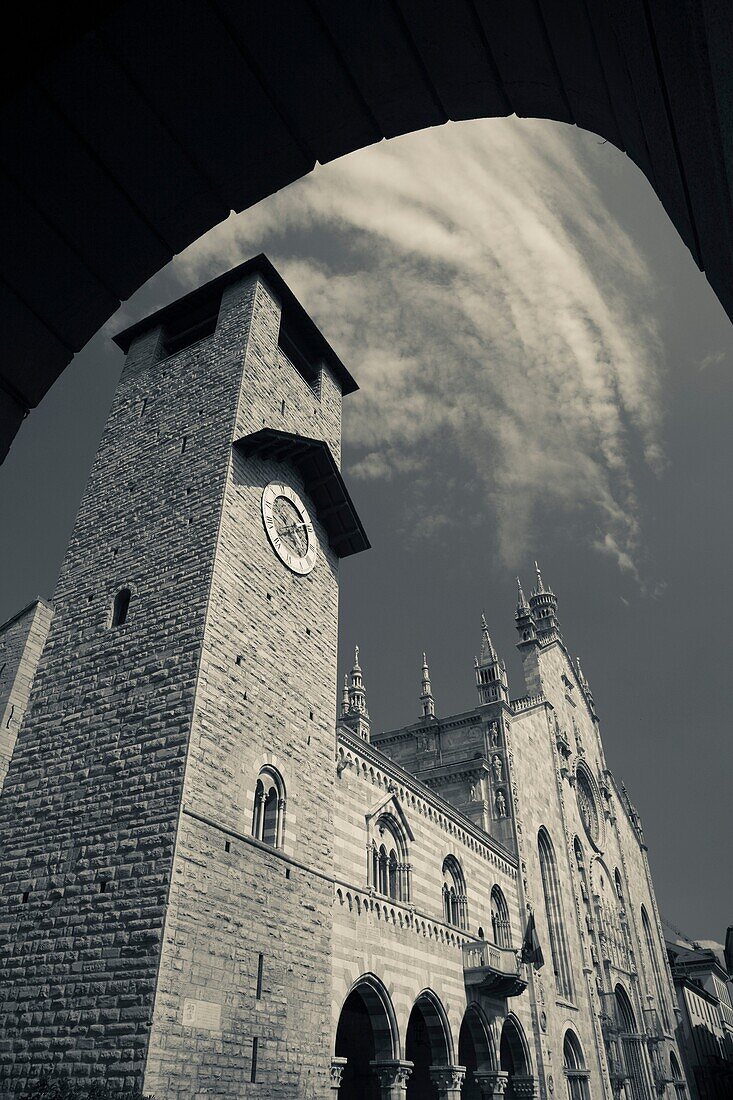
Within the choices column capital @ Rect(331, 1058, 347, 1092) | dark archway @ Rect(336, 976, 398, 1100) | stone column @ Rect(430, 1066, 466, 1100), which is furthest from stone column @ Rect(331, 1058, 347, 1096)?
stone column @ Rect(430, 1066, 466, 1100)

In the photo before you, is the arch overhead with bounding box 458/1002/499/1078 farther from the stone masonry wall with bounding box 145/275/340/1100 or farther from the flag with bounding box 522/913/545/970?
the stone masonry wall with bounding box 145/275/340/1100

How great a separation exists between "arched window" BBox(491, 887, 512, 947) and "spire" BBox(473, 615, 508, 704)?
9111 millimetres

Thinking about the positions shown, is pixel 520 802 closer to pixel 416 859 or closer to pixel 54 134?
pixel 416 859

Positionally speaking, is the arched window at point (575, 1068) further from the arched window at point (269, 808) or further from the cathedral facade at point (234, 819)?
the arched window at point (269, 808)

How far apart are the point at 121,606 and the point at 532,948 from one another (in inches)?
775

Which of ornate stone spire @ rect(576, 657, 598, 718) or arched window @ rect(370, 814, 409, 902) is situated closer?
arched window @ rect(370, 814, 409, 902)

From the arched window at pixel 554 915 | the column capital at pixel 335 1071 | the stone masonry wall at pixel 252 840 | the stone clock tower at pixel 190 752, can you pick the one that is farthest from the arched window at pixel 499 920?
the stone clock tower at pixel 190 752

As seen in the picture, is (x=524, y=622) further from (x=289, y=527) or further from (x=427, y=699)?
(x=289, y=527)

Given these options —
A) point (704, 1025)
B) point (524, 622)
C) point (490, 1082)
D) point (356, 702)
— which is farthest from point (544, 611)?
point (704, 1025)

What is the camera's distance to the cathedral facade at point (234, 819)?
11789mm

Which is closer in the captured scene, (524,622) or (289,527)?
(289,527)

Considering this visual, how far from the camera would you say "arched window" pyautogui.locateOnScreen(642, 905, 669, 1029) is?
45.0 m

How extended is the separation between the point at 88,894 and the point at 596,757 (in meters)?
42.2

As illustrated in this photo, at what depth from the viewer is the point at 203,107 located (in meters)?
2.91
